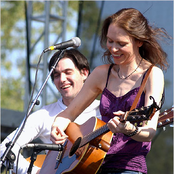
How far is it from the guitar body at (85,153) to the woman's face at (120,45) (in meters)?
0.45

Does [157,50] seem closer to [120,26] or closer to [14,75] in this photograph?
[120,26]

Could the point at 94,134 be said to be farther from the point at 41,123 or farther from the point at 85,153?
the point at 41,123

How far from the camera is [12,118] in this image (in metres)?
5.30

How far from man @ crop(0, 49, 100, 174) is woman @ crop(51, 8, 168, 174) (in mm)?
1099

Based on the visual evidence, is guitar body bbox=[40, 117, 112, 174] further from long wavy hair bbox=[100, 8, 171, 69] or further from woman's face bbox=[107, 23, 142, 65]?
long wavy hair bbox=[100, 8, 171, 69]

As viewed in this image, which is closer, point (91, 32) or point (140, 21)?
point (140, 21)

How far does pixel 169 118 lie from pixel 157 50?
52 centimetres

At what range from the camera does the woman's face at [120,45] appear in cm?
226

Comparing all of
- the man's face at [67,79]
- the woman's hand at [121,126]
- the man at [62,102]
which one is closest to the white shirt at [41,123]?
the man at [62,102]

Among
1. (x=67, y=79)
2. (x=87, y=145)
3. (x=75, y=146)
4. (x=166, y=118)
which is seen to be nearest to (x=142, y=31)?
(x=166, y=118)

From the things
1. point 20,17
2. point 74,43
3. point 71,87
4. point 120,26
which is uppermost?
point 120,26

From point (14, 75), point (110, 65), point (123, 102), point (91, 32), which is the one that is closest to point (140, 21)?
point (110, 65)

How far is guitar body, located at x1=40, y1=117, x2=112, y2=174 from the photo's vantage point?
221 centimetres

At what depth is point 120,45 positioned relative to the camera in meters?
2.27
